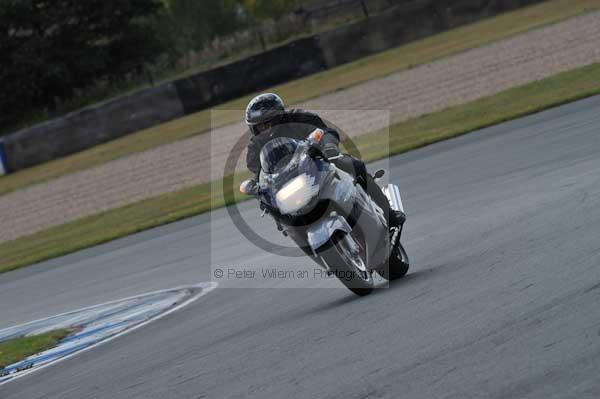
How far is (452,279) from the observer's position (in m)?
8.02

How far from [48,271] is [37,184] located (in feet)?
46.4

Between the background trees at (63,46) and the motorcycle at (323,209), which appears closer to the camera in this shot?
the motorcycle at (323,209)

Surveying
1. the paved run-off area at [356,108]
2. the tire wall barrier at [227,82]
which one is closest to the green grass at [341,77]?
the tire wall barrier at [227,82]

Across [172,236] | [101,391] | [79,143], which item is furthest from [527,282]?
[79,143]

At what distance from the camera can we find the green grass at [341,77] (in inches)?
1223

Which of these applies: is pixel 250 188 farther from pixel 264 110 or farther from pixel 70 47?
pixel 70 47

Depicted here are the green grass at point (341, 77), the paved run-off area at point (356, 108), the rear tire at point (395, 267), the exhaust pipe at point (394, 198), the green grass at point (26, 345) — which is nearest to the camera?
the rear tire at point (395, 267)

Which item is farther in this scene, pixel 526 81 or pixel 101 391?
pixel 526 81

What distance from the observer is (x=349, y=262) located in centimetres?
820

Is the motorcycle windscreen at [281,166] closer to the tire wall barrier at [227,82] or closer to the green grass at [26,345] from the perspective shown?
the green grass at [26,345]

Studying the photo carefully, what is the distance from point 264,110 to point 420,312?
2248 mm

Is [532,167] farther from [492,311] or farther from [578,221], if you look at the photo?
[492,311]

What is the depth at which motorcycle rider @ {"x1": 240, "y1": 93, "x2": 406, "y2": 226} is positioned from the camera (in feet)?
28.1

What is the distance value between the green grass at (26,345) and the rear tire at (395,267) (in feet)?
10.5
